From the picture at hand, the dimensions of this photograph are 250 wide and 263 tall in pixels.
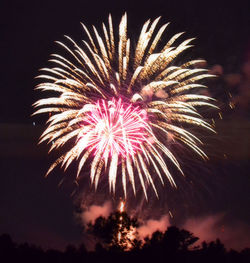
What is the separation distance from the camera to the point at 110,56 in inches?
811

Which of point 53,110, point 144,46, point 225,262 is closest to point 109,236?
point 225,262

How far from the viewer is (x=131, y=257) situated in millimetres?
24594

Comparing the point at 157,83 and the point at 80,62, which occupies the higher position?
the point at 80,62

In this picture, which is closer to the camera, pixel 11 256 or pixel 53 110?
pixel 53 110

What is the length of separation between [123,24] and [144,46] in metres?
1.29

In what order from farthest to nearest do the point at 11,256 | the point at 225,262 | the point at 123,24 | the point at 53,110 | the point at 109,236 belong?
the point at 109,236
the point at 11,256
the point at 225,262
the point at 53,110
the point at 123,24

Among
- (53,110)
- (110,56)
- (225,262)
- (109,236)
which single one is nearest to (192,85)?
(110,56)

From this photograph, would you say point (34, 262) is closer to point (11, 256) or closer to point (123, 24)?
point (11, 256)

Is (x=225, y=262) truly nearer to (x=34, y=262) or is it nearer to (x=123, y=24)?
(x=34, y=262)

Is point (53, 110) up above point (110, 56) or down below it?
below

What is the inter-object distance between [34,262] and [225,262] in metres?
9.79

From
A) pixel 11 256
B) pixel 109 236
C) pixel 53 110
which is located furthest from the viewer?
pixel 109 236

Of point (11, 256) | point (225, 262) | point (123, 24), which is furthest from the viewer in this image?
point (11, 256)

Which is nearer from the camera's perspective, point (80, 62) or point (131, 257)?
point (80, 62)
